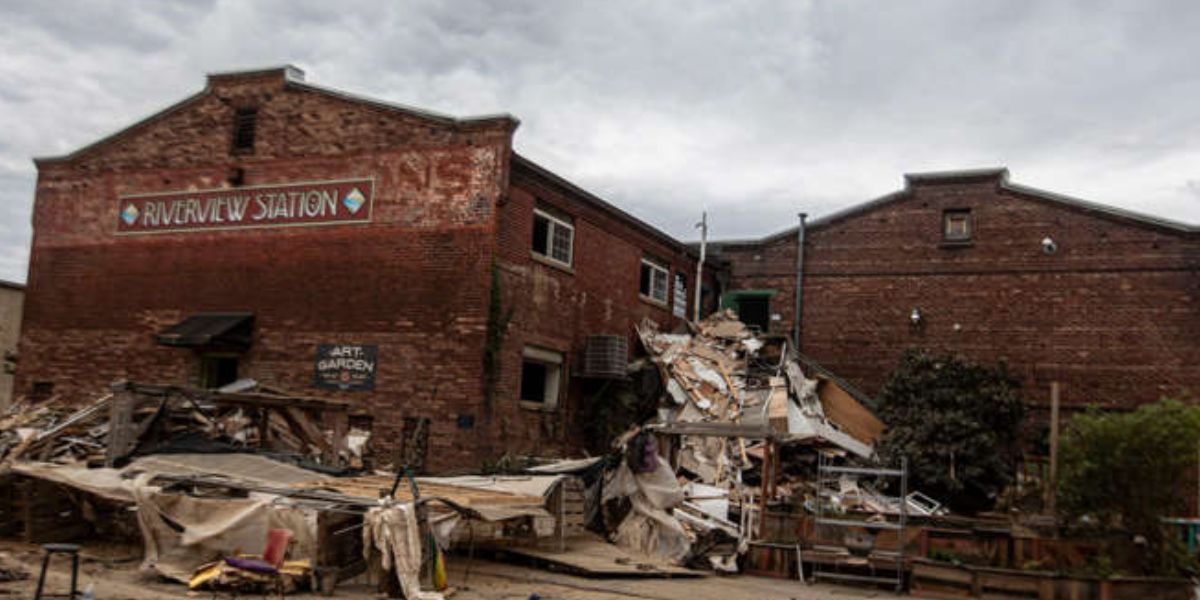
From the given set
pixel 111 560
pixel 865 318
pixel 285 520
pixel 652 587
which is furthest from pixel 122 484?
pixel 865 318

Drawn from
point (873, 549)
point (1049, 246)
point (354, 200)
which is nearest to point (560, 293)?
point (354, 200)

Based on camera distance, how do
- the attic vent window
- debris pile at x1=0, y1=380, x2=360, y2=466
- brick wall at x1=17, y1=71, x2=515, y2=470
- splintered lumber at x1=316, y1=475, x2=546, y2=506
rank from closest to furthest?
splintered lumber at x1=316, y1=475, x2=546, y2=506
debris pile at x1=0, y1=380, x2=360, y2=466
brick wall at x1=17, y1=71, x2=515, y2=470
the attic vent window

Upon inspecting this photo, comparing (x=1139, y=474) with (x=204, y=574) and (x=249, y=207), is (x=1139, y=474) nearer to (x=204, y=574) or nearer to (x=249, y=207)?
(x=204, y=574)

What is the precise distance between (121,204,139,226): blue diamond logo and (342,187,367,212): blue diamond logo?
5553mm

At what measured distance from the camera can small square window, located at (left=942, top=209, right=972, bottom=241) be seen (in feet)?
89.8

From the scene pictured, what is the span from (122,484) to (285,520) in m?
2.48

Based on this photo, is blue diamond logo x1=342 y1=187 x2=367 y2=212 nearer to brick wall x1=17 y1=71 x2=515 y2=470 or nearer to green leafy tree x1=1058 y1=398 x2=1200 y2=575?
brick wall x1=17 y1=71 x2=515 y2=470

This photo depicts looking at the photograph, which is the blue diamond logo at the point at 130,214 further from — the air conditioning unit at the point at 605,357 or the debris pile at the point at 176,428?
the air conditioning unit at the point at 605,357

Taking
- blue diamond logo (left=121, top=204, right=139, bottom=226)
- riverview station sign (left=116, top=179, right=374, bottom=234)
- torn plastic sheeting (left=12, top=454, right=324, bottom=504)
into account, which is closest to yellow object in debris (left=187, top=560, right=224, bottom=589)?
torn plastic sheeting (left=12, top=454, right=324, bottom=504)

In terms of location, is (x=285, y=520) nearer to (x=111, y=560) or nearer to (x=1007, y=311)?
(x=111, y=560)

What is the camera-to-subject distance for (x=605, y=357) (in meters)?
22.3

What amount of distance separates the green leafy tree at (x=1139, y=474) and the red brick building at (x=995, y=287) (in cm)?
1031

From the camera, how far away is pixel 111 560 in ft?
43.8

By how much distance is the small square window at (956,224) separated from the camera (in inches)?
1078
